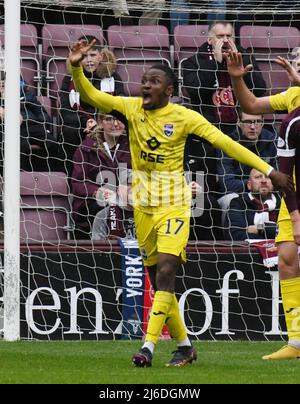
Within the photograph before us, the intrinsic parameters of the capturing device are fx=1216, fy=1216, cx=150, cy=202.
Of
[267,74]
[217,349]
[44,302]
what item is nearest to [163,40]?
[267,74]

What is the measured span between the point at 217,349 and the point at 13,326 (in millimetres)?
1883

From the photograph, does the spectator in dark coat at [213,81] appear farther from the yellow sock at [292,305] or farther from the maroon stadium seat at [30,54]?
the yellow sock at [292,305]

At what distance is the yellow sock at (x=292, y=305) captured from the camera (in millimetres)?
8961

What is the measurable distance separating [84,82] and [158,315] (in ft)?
5.77

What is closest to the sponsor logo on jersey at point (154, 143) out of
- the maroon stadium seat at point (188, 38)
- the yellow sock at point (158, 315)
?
the yellow sock at point (158, 315)

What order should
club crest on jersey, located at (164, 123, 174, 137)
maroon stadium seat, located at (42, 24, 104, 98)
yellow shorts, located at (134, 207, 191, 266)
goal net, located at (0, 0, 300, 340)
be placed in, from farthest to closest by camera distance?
maroon stadium seat, located at (42, 24, 104, 98), goal net, located at (0, 0, 300, 340), club crest on jersey, located at (164, 123, 174, 137), yellow shorts, located at (134, 207, 191, 266)

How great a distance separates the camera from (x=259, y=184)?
1210 centimetres

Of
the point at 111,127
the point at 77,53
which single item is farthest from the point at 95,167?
the point at 77,53

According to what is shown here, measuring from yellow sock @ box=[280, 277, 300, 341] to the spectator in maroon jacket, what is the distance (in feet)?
10.7

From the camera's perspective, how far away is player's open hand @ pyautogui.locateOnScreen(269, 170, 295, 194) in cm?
834

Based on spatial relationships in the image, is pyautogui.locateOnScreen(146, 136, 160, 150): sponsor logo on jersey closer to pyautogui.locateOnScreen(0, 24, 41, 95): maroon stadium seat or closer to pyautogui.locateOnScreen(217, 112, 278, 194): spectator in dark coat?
pyautogui.locateOnScreen(217, 112, 278, 194): spectator in dark coat

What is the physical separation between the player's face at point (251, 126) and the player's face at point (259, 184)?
0.43 metres

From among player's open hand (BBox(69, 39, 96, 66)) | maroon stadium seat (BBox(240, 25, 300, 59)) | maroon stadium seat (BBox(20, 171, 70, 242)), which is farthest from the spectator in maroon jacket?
player's open hand (BBox(69, 39, 96, 66))

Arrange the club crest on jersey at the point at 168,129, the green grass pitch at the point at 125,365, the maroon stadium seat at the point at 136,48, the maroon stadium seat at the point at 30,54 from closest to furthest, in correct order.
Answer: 1. the green grass pitch at the point at 125,365
2. the club crest on jersey at the point at 168,129
3. the maroon stadium seat at the point at 30,54
4. the maroon stadium seat at the point at 136,48
